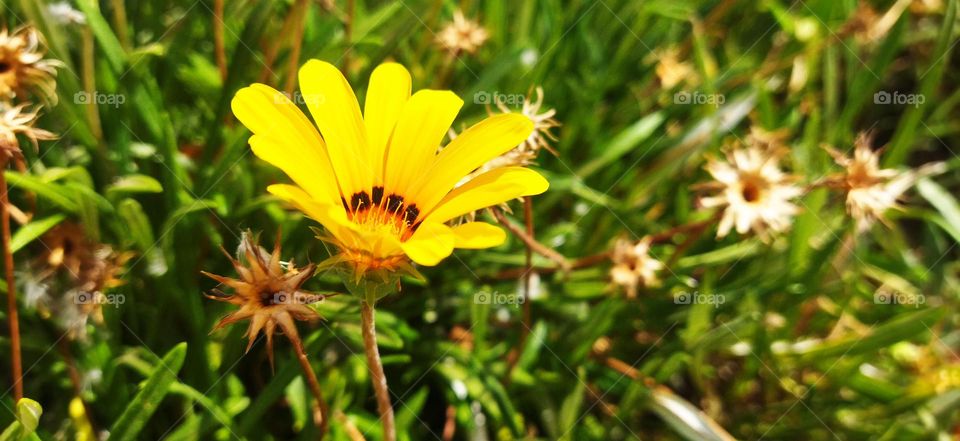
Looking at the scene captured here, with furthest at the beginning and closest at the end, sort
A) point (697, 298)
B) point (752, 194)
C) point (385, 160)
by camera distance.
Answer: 1. point (697, 298)
2. point (752, 194)
3. point (385, 160)

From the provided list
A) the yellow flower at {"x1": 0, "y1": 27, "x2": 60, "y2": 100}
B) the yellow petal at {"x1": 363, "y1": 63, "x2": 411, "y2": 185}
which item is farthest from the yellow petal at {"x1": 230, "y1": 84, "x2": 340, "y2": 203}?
the yellow flower at {"x1": 0, "y1": 27, "x2": 60, "y2": 100}

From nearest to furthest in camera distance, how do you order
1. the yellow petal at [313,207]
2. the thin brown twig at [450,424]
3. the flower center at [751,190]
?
the yellow petal at [313,207] < the flower center at [751,190] < the thin brown twig at [450,424]

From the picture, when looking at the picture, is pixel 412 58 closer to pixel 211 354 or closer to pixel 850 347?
pixel 211 354

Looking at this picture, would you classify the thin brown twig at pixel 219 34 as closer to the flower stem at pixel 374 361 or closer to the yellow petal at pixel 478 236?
the flower stem at pixel 374 361

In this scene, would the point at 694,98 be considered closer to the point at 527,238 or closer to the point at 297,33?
the point at 527,238

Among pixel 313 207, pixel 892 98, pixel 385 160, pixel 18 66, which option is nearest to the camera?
pixel 313 207

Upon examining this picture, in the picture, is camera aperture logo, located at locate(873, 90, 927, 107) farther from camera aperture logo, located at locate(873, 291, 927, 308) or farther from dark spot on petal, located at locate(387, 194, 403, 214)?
dark spot on petal, located at locate(387, 194, 403, 214)

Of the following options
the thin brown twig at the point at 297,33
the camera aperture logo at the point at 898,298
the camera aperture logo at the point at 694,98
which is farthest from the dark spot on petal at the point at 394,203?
the camera aperture logo at the point at 898,298

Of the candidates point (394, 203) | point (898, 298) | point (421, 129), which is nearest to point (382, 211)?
point (394, 203)
